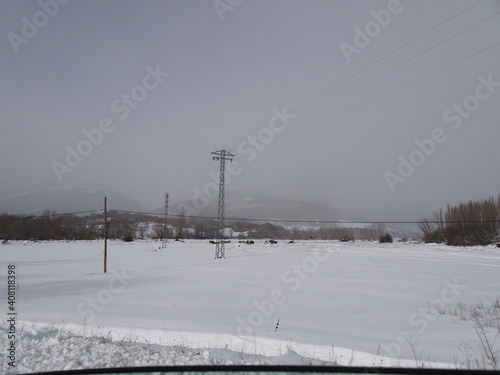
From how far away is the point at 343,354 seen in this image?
6246 millimetres

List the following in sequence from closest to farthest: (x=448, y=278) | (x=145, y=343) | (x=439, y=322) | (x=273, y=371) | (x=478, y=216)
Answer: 1. (x=273, y=371)
2. (x=145, y=343)
3. (x=439, y=322)
4. (x=448, y=278)
5. (x=478, y=216)

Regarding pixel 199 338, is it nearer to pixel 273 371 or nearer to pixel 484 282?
pixel 273 371

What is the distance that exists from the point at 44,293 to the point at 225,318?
843cm

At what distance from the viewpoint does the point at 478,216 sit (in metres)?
64.7

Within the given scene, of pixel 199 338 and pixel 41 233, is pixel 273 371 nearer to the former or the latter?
pixel 199 338

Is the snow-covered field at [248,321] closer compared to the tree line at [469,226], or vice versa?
the snow-covered field at [248,321]

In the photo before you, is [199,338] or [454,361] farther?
[199,338]

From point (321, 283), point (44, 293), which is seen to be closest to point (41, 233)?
point (44, 293)

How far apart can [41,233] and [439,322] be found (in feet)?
290

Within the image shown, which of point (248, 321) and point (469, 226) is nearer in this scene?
point (248, 321)

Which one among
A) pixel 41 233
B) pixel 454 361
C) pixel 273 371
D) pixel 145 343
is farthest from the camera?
pixel 41 233

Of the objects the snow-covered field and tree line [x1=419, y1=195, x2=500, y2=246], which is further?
tree line [x1=419, y1=195, x2=500, y2=246]

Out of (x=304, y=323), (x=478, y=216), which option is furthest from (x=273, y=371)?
(x=478, y=216)

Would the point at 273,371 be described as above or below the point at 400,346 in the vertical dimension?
above
